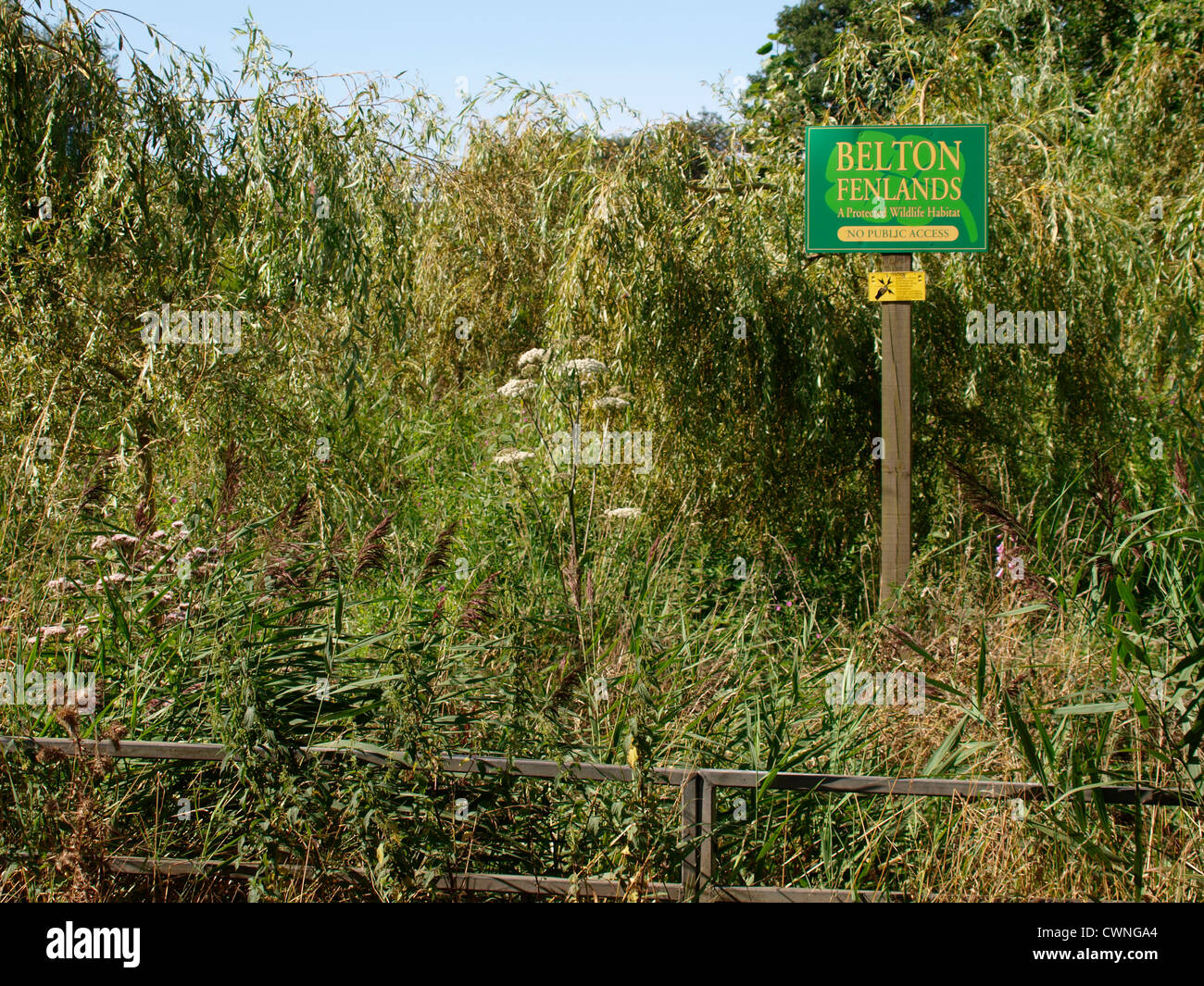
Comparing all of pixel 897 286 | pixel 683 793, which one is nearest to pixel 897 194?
pixel 897 286

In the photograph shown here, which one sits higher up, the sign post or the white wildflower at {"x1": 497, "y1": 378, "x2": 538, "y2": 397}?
the sign post

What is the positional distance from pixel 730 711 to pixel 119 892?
A: 6.04ft

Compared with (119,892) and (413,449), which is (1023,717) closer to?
(119,892)

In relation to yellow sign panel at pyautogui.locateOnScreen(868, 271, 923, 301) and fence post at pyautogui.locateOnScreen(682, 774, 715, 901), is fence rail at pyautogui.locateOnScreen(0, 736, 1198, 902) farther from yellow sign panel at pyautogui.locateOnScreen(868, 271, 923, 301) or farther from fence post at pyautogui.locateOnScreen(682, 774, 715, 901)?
yellow sign panel at pyautogui.locateOnScreen(868, 271, 923, 301)

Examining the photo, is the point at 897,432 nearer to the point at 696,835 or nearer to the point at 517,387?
the point at 517,387

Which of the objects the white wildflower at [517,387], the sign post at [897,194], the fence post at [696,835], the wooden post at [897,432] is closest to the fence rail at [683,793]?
the fence post at [696,835]

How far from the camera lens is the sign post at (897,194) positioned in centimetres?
429

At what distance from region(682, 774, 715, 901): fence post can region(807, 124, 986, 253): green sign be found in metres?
2.68

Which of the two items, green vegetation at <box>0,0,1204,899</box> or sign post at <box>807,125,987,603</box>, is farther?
sign post at <box>807,125,987,603</box>

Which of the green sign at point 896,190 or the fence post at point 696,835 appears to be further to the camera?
the green sign at point 896,190

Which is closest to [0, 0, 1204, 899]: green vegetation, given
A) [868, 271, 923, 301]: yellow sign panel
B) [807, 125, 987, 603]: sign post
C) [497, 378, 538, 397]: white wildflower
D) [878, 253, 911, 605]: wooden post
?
[497, 378, 538, 397]: white wildflower

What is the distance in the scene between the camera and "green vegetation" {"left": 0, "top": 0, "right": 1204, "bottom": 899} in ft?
8.48

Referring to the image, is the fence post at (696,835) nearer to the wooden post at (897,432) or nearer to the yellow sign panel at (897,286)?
the wooden post at (897,432)
